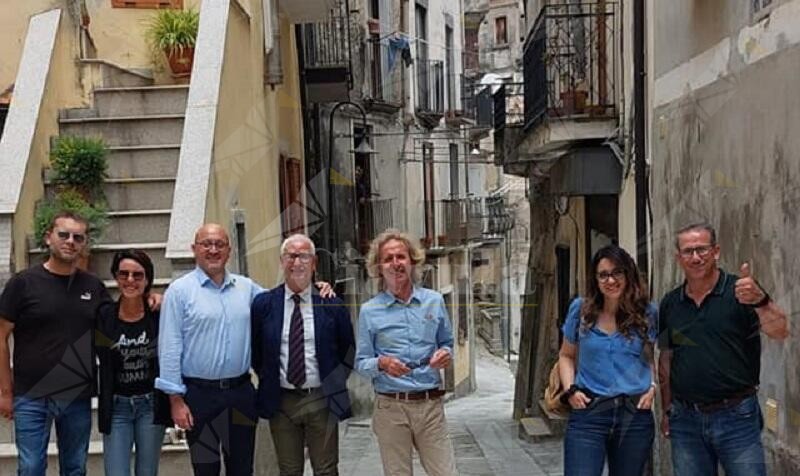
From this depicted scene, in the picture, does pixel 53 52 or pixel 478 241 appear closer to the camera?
pixel 53 52

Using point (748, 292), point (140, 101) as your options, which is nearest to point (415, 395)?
point (748, 292)

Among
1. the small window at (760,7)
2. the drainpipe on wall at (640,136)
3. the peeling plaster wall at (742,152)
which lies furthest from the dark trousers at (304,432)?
the drainpipe on wall at (640,136)

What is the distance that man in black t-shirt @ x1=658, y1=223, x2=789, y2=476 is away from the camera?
4152mm

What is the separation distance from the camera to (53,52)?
8.19 meters

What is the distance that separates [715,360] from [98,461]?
352cm

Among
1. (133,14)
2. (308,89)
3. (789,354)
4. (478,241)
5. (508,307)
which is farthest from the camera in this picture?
(508,307)

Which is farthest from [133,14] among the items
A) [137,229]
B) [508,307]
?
[508,307]

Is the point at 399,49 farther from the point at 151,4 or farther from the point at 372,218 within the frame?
the point at 151,4

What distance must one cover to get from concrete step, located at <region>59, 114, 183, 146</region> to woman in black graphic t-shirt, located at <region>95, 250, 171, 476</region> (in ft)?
11.6

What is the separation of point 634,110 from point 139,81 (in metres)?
4.43

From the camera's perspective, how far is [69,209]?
708 cm

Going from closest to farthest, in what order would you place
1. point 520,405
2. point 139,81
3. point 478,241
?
1. point 139,81
2. point 520,405
3. point 478,241

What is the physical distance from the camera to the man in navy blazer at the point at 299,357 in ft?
16.2

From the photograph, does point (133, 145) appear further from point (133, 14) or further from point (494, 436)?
point (494, 436)
